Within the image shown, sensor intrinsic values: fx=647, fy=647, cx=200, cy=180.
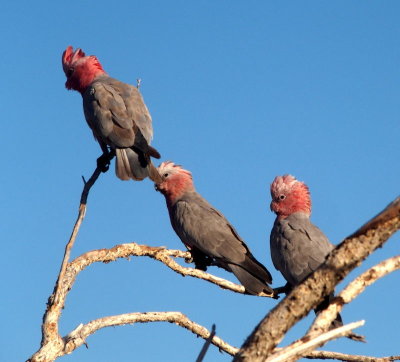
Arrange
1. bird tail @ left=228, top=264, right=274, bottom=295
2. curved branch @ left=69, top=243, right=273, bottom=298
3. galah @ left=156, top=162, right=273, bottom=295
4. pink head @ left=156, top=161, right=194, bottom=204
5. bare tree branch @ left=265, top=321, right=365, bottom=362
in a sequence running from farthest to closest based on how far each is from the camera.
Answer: pink head @ left=156, top=161, right=194, bottom=204
galah @ left=156, top=162, right=273, bottom=295
bird tail @ left=228, top=264, right=274, bottom=295
curved branch @ left=69, top=243, right=273, bottom=298
bare tree branch @ left=265, top=321, right=365, bottom=362

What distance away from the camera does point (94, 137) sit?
8.54m

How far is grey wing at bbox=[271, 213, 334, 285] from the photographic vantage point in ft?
25.8

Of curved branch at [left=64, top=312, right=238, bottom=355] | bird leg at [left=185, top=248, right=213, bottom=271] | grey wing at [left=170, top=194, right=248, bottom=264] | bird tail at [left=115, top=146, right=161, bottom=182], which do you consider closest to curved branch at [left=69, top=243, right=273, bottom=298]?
curved branch at [left=64, top=312, right=238, bottom=355]

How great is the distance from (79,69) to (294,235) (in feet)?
12.5

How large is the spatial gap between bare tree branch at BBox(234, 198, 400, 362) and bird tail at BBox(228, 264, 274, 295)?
15.2 feet

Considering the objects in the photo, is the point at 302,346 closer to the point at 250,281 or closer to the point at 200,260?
the point at 250,281

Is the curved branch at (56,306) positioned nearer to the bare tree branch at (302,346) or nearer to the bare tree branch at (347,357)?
the bare tree branch at (347,357)

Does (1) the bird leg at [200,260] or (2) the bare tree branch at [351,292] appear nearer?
(2) the bare tree branch at [351,292]

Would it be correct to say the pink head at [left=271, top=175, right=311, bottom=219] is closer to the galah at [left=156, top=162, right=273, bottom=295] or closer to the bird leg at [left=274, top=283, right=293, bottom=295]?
the galah at [left=156, top=162, right=273, bottom=295]

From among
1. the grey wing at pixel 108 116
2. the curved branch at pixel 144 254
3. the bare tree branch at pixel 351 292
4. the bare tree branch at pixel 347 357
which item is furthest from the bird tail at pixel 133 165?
the bare tree branch at pixel 351 292

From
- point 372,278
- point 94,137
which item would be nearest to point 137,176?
point 94,137

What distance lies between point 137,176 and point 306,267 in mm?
2317

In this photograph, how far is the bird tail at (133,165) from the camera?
25.7 ft

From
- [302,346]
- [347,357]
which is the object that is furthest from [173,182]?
[302,346]
